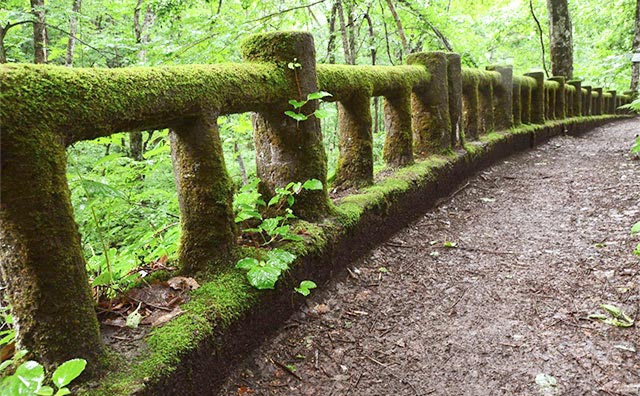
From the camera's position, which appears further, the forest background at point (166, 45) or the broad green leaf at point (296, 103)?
the forest background at point (166, 45)

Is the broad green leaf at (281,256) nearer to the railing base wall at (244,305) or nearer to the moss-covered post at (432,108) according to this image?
the railing base wall at (244,305)

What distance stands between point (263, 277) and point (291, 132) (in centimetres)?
114

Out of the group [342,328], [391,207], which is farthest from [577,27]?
[342,328]

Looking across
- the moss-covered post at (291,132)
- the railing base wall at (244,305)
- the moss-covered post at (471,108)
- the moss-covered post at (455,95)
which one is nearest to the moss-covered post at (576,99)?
the moss-covered post at (471,108)

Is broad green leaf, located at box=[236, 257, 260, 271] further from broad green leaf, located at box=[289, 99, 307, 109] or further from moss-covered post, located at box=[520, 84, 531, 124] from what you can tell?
moss-covered post, located at box=[520, 84, 531, 124]

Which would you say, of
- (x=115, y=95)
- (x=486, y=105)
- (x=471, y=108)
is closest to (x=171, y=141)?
(x=115, y=95)

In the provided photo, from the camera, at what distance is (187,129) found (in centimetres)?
221

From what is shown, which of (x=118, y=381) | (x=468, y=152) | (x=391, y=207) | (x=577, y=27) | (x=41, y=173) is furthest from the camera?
(x=577, y=27)

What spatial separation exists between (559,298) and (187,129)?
8.02 feet

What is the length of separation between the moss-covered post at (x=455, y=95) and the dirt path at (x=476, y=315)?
1.42 metres

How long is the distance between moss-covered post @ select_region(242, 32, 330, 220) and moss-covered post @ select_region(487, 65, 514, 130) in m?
5.79

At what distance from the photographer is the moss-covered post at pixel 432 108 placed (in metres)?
5.00

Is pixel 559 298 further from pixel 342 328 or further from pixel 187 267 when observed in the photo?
pixel 187 267

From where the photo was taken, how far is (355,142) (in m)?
3.84
